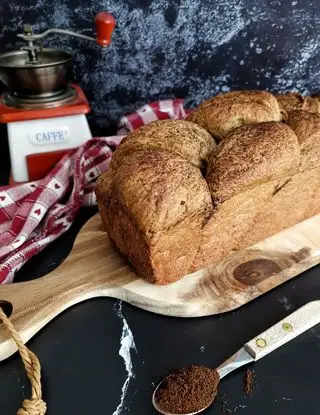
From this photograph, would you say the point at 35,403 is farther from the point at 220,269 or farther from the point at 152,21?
the point at 152,21

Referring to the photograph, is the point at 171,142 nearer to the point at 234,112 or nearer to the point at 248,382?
the point at 234,112

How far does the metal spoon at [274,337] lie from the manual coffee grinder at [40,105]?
0.76 meters

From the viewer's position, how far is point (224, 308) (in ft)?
3.09

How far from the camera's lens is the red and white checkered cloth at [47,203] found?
1.09 m

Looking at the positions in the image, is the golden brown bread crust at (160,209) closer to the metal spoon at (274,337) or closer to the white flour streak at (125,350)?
the white flour streak at (125,350)

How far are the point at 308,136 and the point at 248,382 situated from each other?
558mm

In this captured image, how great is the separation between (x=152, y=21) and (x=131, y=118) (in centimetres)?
30

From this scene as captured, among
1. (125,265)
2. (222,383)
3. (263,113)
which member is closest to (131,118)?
(263,113)

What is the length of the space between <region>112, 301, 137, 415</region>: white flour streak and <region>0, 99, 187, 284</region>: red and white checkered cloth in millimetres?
286

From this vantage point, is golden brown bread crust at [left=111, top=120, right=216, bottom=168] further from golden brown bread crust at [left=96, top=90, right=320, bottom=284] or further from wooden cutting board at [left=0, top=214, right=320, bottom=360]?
wooden cutting board at [left=0, top=214, right=320, bottom=360]

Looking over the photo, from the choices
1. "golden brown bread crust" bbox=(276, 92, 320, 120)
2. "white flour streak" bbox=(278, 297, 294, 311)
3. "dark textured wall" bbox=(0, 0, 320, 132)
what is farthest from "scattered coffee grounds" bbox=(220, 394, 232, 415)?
"dark textured wall" bbox=(0, 0, 320, 132)

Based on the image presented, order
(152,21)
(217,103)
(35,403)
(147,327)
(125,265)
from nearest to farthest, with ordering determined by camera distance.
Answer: (35,403) < (147,327) < (125,265) < (217,103) < (152,21)

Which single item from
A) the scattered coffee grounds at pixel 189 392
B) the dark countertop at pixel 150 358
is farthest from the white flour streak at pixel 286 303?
the scattered coffee grounds at pixel 189 392

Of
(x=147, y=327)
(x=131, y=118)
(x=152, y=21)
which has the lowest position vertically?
(x=147, y=327)
